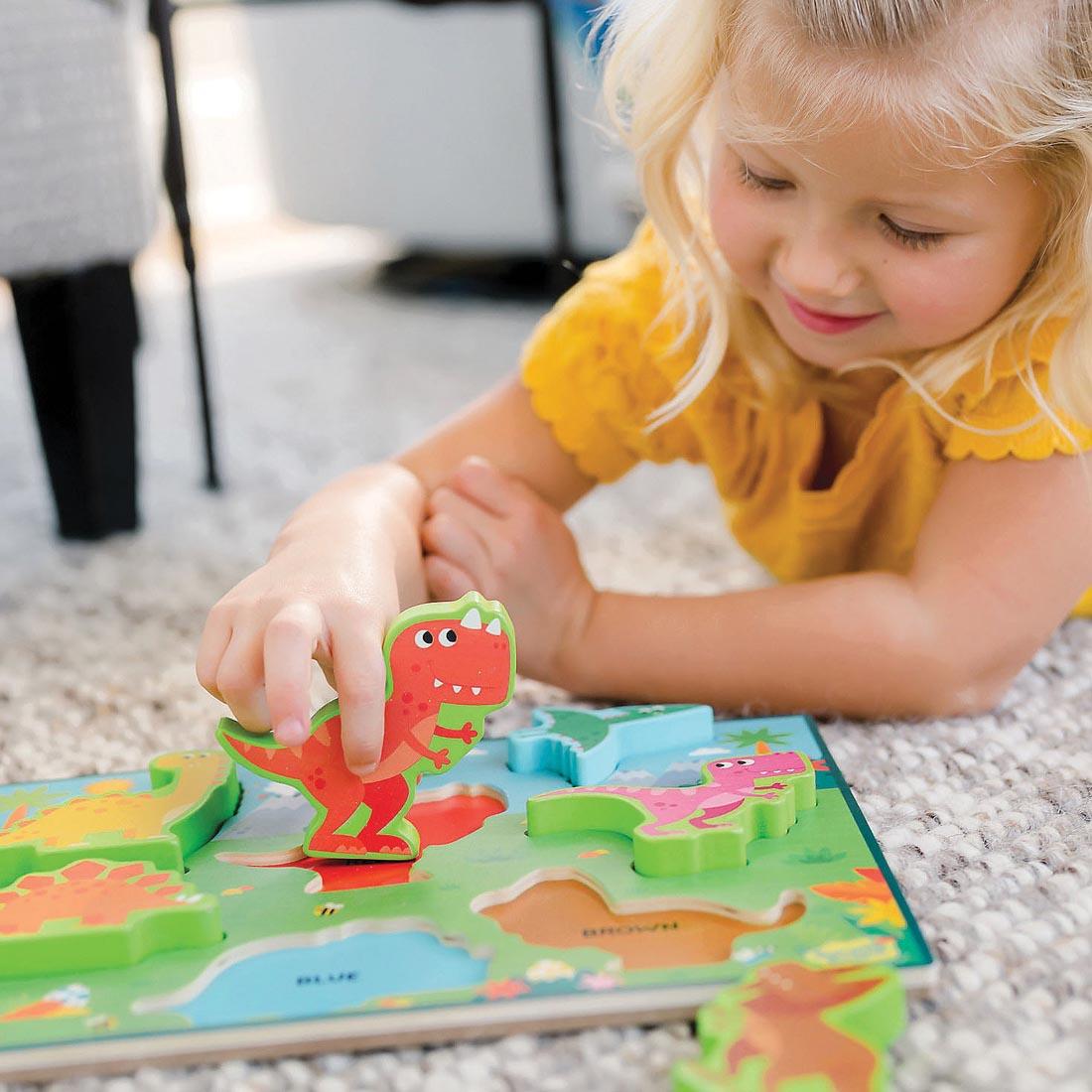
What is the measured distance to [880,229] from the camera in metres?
0.64

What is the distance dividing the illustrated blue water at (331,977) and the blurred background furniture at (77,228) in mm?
575

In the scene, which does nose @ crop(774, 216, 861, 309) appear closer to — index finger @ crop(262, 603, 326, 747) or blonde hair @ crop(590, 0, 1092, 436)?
blonde hair @ crop(590, 0, 1092, 436)

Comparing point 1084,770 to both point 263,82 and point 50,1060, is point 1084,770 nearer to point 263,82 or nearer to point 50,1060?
point 50,1060

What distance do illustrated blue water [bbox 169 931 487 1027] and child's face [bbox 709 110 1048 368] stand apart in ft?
1.14

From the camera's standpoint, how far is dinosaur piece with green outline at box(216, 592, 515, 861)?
56 cm

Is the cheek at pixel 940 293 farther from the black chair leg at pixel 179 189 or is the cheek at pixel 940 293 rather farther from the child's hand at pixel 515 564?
the black chair leg at pixel 179 189

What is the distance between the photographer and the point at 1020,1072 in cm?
45

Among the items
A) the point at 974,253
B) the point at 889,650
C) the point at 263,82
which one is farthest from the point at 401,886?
the point at 263,82

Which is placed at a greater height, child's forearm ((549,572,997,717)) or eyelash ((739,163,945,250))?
eyelash ((739,163,945,250))

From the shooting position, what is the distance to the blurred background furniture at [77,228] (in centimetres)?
89

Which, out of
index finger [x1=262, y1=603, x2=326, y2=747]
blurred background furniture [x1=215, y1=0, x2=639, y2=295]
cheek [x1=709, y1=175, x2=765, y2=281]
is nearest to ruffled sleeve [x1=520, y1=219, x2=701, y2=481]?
cheek [x1=709, y1=175, x2=765, y2=281]

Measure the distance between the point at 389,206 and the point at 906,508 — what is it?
47.9 inches

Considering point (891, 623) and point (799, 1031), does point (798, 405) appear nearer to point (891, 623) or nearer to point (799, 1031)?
point (891, 623)

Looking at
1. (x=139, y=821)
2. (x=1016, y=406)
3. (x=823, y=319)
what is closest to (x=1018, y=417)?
(x=1016, y=406)
